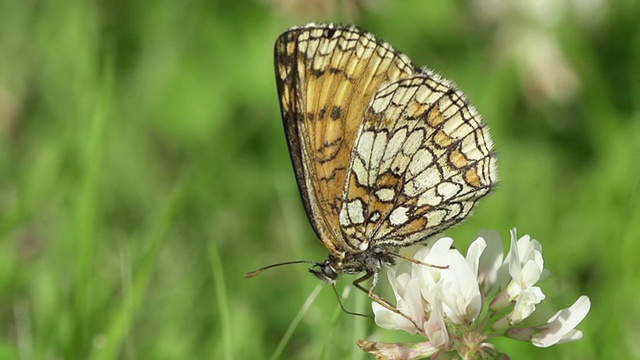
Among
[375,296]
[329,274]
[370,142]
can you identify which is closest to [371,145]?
[370,142]

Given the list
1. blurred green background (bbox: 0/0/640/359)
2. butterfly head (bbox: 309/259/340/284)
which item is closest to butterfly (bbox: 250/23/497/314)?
butterfly head (bbox: 309/259/340/284)

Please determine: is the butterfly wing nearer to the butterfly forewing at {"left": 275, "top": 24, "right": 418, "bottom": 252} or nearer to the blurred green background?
the butterfly forewing at {"left": 275, "top": 24, "right": 418, "bottom": 252}

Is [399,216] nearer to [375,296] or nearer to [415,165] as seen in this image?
[415,165]

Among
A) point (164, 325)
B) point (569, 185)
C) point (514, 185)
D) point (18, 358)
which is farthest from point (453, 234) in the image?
point (18, 358)

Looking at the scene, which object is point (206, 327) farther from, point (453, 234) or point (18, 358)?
point (453, 234)

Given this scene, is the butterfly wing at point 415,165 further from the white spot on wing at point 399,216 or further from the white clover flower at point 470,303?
the white clover flower at point 470,303

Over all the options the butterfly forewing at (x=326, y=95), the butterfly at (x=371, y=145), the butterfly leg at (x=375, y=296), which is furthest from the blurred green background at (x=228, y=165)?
the butterfly forewing at (x=326, y=95)

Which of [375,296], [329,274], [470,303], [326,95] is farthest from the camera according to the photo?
[326,95]
